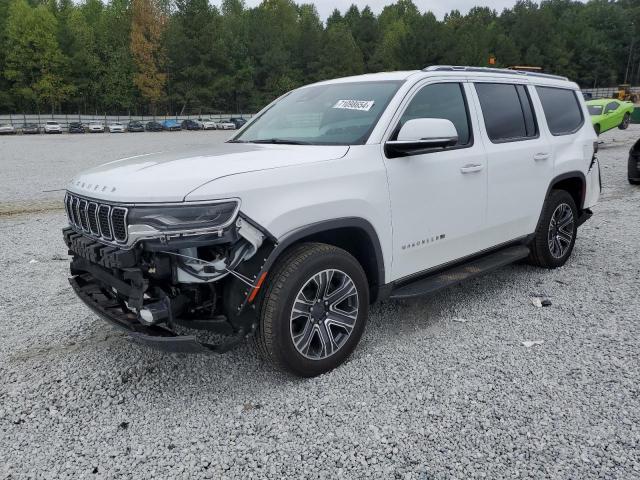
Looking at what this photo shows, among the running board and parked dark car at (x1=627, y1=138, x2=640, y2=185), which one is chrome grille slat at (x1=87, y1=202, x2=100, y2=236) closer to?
the running board

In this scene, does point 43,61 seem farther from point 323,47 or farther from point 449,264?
point 449,264

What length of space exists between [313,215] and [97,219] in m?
1.27

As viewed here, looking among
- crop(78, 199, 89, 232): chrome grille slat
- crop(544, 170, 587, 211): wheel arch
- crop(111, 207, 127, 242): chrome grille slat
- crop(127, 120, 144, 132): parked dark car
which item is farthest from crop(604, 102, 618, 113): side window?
crop(127, 120, 144, 132): parked dark car

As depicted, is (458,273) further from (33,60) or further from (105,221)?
(33,60)

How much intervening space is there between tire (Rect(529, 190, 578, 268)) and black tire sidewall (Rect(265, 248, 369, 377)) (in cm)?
263

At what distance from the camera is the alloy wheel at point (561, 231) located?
17.6 feet

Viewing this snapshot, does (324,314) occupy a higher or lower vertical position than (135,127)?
lower

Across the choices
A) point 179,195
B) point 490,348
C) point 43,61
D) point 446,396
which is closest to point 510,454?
point 446,396

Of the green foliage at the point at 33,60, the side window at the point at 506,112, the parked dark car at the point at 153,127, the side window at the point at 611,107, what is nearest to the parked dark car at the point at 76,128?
the parked dark car at the point at 153,127

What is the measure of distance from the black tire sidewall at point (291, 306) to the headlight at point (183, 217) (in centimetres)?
55

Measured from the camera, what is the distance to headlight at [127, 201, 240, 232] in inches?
107

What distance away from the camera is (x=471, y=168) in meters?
4.11

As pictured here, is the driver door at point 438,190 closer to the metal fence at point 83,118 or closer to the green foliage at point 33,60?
the metal fence at point 83,118

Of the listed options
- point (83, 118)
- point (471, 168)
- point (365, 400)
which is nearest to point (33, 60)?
point (83, 118)
